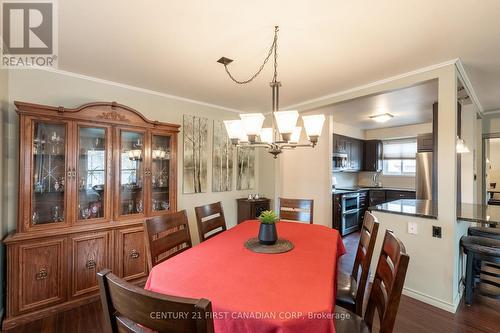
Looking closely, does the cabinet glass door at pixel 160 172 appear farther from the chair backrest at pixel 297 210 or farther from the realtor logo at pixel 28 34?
the chair backrest at pixel 297 210

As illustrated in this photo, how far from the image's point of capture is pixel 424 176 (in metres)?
4.20

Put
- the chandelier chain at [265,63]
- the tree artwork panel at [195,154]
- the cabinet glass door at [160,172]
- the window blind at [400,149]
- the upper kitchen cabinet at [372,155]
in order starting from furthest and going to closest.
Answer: the upper kitchen cabinet at [372,155], the window blind at [400,149], the tree artwork panel at [195,154], the cabinet glass door at [160,172], the chandelier chain at [265,63]

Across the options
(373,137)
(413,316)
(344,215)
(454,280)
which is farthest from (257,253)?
(373,137)

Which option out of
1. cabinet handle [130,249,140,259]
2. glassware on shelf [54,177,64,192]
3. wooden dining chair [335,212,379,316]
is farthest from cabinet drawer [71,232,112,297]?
wooden dining chair [335,212,379,316]

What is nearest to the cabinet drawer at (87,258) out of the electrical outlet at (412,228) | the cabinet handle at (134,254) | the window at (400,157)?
the cabinet handle at (134,254)

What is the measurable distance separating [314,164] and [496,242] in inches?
100

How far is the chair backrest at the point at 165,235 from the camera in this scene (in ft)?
5.54

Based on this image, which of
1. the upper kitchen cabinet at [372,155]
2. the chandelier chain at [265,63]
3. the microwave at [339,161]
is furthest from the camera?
the upper kitchen cabinet at [372,155]

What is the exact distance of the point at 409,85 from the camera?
2.67 m

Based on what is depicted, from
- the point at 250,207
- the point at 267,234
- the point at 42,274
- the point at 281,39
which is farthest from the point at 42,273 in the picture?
the point at 281,39

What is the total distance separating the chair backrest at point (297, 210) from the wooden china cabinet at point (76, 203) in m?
1.60

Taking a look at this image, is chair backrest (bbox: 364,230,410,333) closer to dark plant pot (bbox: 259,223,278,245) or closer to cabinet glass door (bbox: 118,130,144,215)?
dark plant pot (bbox: 259,223,278,245)

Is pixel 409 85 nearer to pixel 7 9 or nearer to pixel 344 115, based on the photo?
pixel 344 115

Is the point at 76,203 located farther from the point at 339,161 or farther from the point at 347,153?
the point at 347,153
